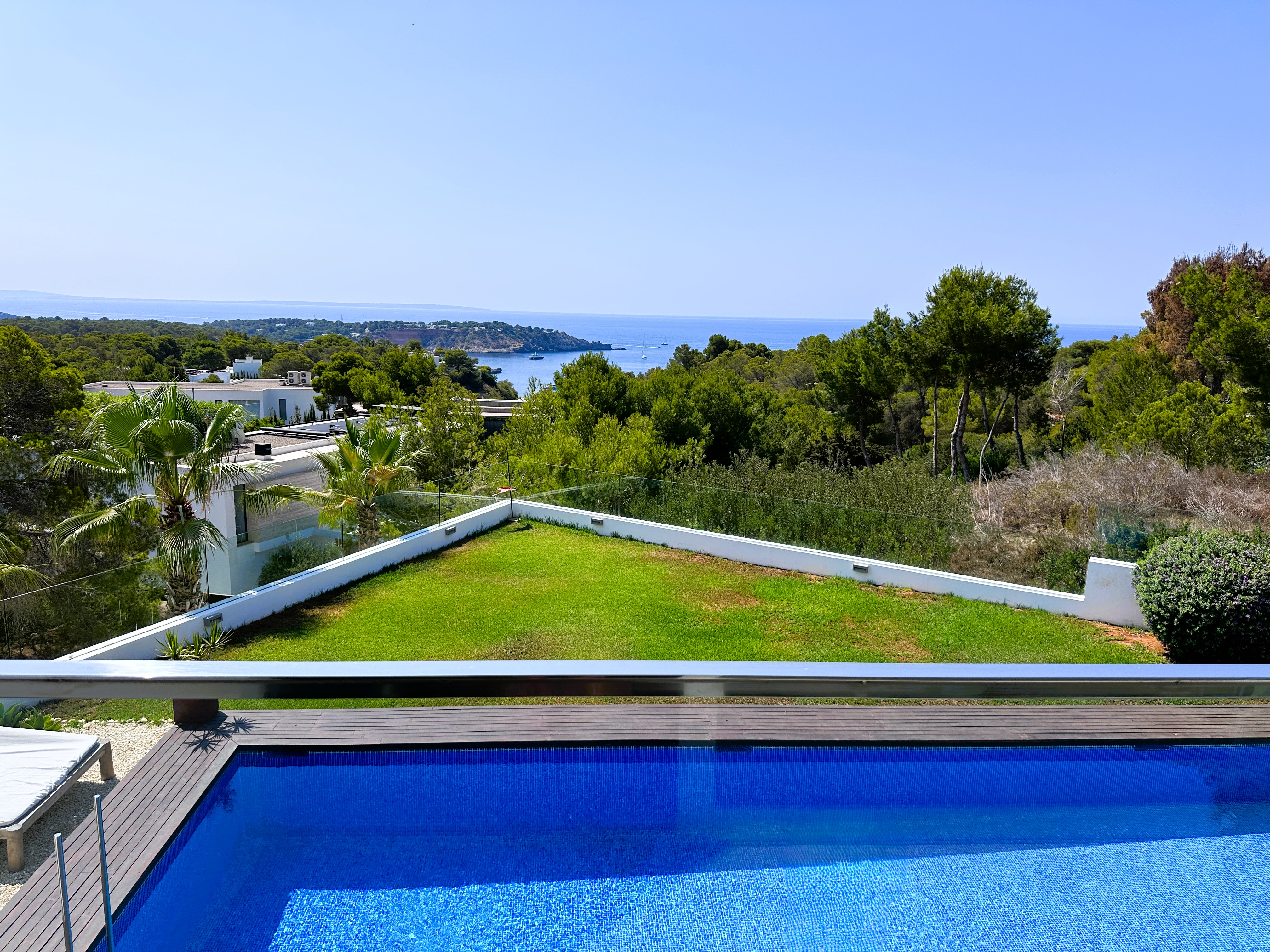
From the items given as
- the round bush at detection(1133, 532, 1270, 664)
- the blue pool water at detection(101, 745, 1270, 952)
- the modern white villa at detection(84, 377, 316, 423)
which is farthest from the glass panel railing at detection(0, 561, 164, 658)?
the modern white villa at detection(84, 377, 316, 423)

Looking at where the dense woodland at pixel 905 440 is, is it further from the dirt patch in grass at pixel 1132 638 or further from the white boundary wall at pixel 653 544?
the dirt patch in grass at pixel 1132 638

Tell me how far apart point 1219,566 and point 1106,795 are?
5.52 meters

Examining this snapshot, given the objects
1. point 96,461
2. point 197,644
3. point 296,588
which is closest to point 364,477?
point 296,588

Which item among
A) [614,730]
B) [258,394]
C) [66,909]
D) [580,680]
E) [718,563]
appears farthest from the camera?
[258,394]

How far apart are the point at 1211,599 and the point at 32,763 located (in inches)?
313

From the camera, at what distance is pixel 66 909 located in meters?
1.57

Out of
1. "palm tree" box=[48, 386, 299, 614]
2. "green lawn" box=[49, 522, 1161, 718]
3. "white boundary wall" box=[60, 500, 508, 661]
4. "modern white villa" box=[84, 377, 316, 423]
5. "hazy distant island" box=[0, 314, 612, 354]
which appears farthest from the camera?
"hazy distant island" box=[0, 314, 612, 354]

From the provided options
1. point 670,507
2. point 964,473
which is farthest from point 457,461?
point 964,473

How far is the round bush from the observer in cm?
662

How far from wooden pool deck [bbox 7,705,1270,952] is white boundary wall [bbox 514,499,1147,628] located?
627 centimetres

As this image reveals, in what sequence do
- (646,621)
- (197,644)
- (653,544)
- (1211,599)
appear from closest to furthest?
(1211,599), (197,644), (646,621), (653,544)

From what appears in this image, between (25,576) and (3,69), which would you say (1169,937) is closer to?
(25,576)

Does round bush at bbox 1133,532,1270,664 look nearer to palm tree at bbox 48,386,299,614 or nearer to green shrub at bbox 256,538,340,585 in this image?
green shrub at bbox 256,538,340,585

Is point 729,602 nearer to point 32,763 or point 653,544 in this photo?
point 653,544
